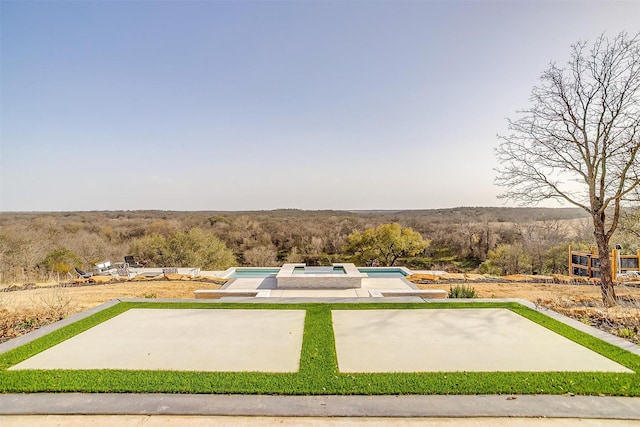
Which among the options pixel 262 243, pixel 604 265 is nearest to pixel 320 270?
pixel 604 265

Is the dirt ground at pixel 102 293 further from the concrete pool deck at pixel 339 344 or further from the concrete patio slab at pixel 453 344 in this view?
the concrete patio slab at pixel 453 344

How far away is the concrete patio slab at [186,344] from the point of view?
3570 millimetres

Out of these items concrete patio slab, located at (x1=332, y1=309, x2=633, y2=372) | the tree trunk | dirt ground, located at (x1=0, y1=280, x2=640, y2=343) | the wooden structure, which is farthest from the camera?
the wooden structure

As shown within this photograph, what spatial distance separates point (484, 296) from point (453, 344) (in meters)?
4.57

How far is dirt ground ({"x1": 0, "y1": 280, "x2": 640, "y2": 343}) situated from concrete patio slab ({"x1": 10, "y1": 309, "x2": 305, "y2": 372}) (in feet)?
4.97

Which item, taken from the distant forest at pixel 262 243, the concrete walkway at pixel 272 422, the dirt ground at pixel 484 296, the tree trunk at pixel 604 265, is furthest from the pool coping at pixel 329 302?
the distant forest at pixel 262 243

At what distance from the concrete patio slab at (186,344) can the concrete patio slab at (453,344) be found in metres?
0.74

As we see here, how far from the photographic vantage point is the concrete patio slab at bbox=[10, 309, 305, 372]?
3.57 metres

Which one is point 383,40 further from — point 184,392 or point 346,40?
point 184,392

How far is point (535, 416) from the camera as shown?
2645 millimetres

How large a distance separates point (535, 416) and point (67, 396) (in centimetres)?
382

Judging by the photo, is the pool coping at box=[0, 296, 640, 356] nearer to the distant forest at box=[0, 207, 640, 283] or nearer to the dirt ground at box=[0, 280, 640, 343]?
the dirt ground at box=[0, 280, 640, 343]

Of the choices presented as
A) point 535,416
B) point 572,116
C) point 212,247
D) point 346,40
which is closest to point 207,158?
point 212,247

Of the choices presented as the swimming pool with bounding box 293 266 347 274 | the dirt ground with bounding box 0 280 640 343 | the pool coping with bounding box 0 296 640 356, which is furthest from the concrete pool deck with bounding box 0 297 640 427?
the swimming pool with bounding box 293 266 347 274
